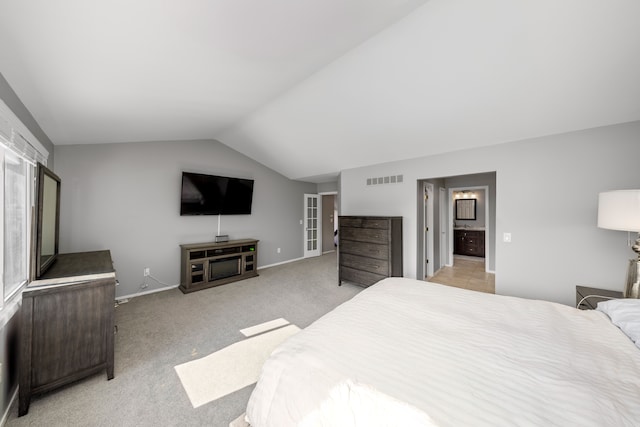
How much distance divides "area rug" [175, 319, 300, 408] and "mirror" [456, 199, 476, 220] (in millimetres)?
6610

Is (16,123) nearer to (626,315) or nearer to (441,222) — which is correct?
(626,315)

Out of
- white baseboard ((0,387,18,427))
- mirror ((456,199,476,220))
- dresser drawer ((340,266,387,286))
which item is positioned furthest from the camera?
mirror ((456,199,476,220))

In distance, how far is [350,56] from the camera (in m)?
2.26

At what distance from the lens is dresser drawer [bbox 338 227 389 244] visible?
3.69m

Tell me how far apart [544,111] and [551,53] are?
2.50ft

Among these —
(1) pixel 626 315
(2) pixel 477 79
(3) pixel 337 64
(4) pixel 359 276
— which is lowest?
(4) pixel 359 276

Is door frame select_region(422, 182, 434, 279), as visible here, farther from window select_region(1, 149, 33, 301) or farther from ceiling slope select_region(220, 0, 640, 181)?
window select_region(1, 149, 33, 301)

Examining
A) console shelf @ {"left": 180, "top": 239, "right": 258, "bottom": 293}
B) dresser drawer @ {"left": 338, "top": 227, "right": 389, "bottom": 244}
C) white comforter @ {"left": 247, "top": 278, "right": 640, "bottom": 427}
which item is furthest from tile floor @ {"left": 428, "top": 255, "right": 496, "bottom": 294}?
console shelf @ {"left": 180, "top": 239, "right": 258, "bottom": 293}

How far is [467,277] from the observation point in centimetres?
467

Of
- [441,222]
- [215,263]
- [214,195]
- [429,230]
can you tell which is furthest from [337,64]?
[441,222]

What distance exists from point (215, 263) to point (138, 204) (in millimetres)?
1590

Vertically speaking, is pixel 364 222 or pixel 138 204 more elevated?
pixel 138 204

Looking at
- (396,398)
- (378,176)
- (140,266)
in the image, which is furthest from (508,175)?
(140,266)

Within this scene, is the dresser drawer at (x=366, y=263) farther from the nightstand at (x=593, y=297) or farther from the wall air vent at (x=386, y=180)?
the nightstand at (x=593, y=297)
